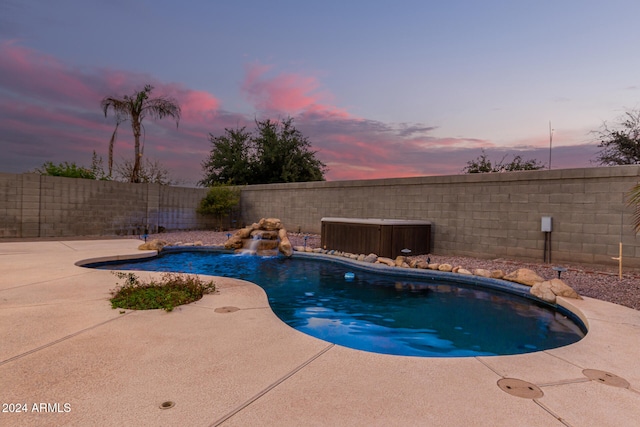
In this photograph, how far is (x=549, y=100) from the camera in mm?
10461

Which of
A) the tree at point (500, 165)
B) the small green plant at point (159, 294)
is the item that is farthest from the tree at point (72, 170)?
the tree at point (500, 165)

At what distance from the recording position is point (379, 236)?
861 cm

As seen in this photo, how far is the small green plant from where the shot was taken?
4160mm

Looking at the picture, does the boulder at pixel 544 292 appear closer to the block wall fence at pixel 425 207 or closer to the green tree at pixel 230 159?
the block wall fence at pixel 425 207

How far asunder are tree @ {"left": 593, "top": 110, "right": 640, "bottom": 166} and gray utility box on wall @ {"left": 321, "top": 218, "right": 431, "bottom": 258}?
1201 cm

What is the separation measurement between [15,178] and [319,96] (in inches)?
420

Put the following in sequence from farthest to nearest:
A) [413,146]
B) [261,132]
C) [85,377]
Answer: [261,132], [413,146], [85,377]

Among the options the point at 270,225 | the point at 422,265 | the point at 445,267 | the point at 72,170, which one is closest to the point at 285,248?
the point at 270,225

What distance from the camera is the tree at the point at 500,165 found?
19703 millimetres

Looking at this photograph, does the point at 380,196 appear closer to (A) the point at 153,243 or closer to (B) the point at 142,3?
(A) the point at 153,243

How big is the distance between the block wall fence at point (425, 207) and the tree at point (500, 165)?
11.8 m

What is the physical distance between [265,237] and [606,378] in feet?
29.9

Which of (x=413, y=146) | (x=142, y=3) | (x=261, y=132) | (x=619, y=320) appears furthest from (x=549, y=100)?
(x=261, y=132)

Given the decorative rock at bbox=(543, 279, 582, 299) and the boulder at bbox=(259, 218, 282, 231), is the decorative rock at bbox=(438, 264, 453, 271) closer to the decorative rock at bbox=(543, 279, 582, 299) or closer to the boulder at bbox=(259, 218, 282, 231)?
the decorative rock at bbox=(543, 279, 582, 299)
